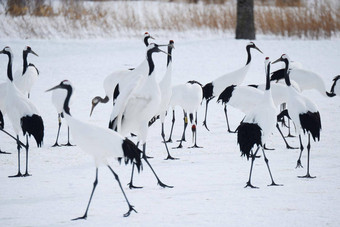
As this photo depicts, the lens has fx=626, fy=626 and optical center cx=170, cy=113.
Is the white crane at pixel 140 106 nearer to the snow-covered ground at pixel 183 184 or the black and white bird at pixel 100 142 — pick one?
the snow-covered ground at pixel 183 184

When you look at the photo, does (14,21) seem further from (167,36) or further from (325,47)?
(325,47)

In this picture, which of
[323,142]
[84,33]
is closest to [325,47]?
[84,33]

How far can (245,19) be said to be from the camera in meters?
16.0

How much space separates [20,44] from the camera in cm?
1448

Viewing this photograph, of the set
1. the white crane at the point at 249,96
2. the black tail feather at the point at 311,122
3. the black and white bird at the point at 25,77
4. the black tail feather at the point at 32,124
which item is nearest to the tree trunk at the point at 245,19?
the white crane at the point at 249,96

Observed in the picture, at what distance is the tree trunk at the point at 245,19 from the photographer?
15843 millimetres

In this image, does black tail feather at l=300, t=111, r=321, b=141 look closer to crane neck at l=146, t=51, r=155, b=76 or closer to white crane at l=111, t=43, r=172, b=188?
white crane at l=111, t=43, r=172, b=188

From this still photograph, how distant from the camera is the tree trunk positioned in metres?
15.8

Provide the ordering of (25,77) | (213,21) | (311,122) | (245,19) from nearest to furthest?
(311,122), (25,77), (245,19), (213,21)

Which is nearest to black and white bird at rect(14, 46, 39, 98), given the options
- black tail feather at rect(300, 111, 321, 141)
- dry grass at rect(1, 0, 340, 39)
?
black tail feather at rect(300, 111, 321, 141)

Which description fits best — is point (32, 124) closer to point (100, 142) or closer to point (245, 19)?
point (100, 142)

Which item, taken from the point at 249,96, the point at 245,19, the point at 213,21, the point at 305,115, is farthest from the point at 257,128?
the point at 213,21

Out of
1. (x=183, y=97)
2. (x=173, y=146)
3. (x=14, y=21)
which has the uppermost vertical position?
(x=14, y=21)

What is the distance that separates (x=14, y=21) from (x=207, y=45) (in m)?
5.18
